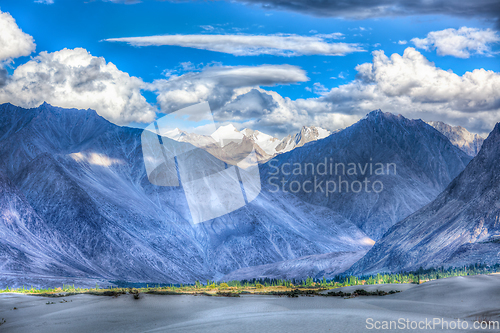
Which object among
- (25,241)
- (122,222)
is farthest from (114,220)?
(25,241)

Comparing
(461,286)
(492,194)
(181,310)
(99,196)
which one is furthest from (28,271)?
(492,194)

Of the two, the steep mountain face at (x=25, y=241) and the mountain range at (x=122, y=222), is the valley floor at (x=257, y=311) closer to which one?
the steep mountain face at (x=25, y=241)

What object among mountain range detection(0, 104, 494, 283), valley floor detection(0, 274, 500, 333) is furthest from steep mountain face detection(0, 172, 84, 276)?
valley floor detection(0, 274, 500, 333)

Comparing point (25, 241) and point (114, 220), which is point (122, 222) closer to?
point (114, 220)

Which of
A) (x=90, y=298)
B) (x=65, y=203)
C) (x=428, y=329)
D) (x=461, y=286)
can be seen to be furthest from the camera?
(x=65, y=203)

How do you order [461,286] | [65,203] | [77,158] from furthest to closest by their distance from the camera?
[77,158] < [65,203] < [461,286]

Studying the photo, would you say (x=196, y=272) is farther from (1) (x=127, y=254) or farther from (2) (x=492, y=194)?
(2) (x=492, y=194)

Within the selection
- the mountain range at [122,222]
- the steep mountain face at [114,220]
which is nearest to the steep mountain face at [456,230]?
the mountain range at [122,222]
